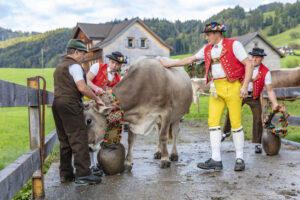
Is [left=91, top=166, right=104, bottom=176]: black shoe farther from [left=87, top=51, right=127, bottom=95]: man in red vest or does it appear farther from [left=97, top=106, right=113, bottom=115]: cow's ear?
[left=87, top=51, right=127, bottom=95]: man in red vest

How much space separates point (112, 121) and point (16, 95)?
189 centimetres

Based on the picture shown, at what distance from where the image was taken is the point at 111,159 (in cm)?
460

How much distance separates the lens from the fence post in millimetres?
3564

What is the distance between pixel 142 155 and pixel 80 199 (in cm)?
276

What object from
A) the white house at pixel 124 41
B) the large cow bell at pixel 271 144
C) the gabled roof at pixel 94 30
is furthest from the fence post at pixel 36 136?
the gabled roof at pixel 94 30

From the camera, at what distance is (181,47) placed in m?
119

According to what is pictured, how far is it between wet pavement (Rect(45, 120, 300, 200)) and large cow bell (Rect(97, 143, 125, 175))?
0.45ft

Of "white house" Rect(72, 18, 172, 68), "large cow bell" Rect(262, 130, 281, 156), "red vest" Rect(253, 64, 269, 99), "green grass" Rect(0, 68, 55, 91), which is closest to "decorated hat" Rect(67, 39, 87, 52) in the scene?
"red vest" Rect(253, 64, 269, 99)

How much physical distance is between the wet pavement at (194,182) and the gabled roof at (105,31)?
114 ft

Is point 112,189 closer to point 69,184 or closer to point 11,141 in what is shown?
point 69,184

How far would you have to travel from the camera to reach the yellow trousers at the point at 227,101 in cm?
485

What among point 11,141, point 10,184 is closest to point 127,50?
point 11,141

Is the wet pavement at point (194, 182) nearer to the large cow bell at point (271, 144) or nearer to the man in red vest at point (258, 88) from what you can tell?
the large cow bell at point (271, 144)

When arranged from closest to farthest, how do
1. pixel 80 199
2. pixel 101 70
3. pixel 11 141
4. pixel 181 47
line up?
pixel 80 199 < pixel 101 70 < pixel 11 141 < pixel 181 47
